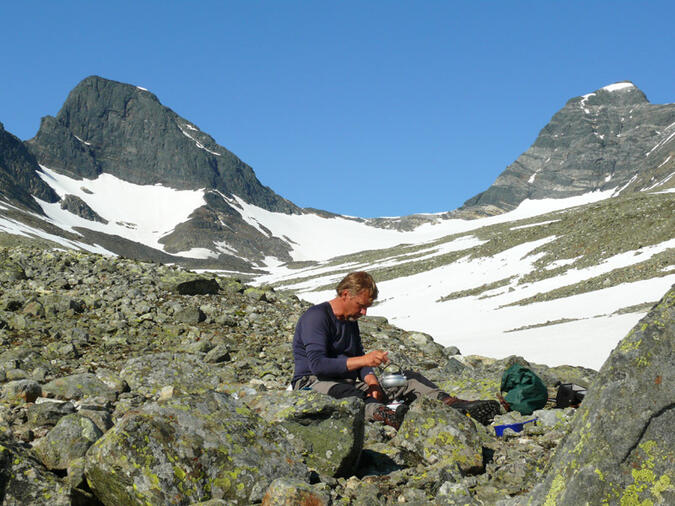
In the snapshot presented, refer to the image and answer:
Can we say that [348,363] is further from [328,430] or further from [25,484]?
[25,484]

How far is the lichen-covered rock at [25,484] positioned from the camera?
3.71 metres

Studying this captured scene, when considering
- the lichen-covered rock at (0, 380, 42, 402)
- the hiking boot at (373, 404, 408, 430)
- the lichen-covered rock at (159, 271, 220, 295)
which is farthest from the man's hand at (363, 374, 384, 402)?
the lichen-covered rock at (159, 271, 220, 295)

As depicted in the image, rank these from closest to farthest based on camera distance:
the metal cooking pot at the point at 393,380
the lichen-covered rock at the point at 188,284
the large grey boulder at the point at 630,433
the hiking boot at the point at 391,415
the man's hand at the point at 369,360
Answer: the large grey boulder at the point at 630,433 → the hiking boot at the point at 391,415 → the man's hand at the point at 369,360 → the metal cooking pot at the point at 393,380 → the lichen-covered rock at the point at 188,284

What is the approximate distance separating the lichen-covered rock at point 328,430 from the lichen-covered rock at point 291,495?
1131mm

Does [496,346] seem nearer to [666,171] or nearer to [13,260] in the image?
[13,260]

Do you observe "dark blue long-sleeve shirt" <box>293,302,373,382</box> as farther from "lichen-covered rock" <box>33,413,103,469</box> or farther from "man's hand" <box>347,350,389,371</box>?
"lichen-covered rock" <box>33,413,103,469</box>

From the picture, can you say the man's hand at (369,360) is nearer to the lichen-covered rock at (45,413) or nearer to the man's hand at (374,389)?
the man's hand at (374,389)

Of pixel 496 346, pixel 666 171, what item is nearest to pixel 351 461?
pixel 496 346

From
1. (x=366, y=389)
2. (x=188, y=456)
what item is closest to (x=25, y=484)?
(x=188, y=456)

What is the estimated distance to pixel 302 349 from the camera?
6.95 metres

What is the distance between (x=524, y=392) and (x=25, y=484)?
545 centimetres

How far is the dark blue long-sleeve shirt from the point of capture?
6.57 meters

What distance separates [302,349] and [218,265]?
170254mm

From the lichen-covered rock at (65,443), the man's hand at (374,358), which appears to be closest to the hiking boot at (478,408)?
the man's hand at (374,358)
